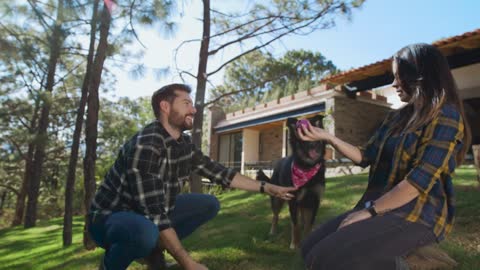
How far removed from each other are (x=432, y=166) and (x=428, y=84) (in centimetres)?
46

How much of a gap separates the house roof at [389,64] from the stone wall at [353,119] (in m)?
0.58

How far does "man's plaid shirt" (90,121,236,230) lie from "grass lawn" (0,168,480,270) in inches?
43.7

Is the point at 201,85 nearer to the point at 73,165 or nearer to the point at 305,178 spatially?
the point at 73,165

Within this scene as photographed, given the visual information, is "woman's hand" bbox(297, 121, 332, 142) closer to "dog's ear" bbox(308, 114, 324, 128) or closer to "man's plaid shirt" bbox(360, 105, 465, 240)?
"man's plaid shirt" bbox(360, 105, 465, 240)

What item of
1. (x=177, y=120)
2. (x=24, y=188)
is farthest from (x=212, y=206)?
(x=24, y=188)

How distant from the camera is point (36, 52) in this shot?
9.73m

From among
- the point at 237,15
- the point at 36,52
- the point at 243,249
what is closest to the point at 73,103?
the point at 36,52

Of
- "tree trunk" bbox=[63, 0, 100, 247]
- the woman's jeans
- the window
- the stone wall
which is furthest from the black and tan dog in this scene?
the window

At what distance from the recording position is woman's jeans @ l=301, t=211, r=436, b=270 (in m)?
1.68

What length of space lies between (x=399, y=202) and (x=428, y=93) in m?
0.61

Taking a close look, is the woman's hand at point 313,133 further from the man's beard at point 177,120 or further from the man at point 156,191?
the man's beard at point 177,120

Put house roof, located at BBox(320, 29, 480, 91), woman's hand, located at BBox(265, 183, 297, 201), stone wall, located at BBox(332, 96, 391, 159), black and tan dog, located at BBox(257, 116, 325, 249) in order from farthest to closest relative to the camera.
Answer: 1. stone wall, located at BBox(332, 96, 391, 159)
2. house roof, located at BBox(320, 29, 480, 91)
3. black and tan dog, located at BBox(257, 116, 325, 249)
4. woman's hand, located at BBox(265, 183, 297, 201)

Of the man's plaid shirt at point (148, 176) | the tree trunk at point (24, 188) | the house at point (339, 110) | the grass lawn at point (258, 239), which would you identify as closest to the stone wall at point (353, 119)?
the house at point (339, 110)

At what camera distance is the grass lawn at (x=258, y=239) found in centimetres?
338
